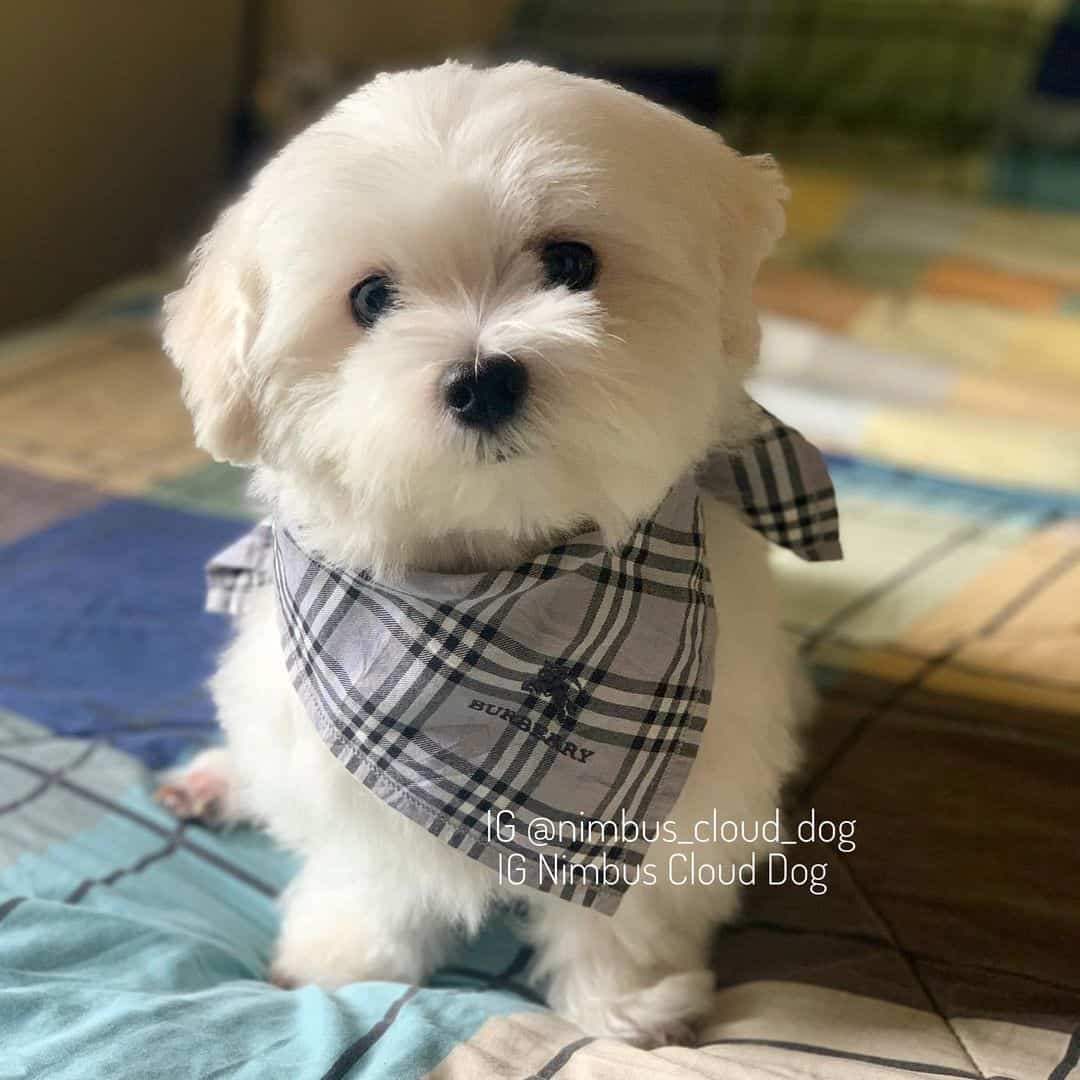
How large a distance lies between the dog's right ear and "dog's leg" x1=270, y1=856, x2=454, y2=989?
377 millimetres

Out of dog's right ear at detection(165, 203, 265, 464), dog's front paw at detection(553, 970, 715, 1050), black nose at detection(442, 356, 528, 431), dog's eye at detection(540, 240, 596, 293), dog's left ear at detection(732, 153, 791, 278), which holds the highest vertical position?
dog's left ear at detection(732, 153, 791, 278)

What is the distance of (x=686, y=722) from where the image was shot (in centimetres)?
96

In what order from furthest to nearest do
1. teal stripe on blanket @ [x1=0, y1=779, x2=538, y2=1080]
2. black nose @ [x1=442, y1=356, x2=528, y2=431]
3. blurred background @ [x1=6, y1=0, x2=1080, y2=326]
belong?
blurred background @ [x1=6, y1=0, x2=1080, y2=326], teal stripe on blanket @ [x1=0, y1=779, x2=538, y2=1080], black nose @ [x1=442, y1=356, x2=528, y2=431]

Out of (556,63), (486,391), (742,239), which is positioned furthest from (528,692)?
(556,63)

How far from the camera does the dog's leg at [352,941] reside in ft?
3.46

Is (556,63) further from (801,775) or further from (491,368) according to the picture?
(491,368)

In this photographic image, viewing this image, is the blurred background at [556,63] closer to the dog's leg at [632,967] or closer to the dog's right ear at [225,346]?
the dog's right ear at [225,346]

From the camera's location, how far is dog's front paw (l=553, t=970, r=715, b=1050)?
99 centimetres

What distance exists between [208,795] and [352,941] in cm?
24

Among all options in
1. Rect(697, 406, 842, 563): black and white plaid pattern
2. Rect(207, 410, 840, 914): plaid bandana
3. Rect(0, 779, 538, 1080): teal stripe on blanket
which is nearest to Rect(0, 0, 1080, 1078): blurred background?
Rect(0, 779, 538, 1080): teal stripe on blanket

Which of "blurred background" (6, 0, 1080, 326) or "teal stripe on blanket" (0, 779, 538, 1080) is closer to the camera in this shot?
"teal stripe on blanket" (0, 779, 538, 1080)

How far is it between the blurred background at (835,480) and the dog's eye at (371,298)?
0.22 m

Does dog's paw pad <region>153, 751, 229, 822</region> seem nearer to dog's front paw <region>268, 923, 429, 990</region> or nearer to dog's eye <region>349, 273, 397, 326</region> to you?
dog's front paw <region>268, 923, 429, 990</region>

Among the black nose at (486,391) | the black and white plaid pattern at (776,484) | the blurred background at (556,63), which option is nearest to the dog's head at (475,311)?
the black nose at (486,391)
